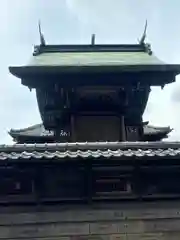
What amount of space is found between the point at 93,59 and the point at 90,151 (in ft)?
16.6

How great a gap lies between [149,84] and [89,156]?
174 inches

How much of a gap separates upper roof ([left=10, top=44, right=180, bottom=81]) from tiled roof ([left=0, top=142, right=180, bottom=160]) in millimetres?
2958

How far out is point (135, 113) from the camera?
1227cm

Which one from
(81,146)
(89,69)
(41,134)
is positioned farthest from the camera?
(41,134)

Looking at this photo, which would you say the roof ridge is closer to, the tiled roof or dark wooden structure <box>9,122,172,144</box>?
the tiled roof

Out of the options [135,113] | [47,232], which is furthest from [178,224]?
[135,113]

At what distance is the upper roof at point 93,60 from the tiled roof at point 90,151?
296cm

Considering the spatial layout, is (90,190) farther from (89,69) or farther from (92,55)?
(92,55)

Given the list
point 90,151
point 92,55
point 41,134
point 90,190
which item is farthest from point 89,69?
point 41,134

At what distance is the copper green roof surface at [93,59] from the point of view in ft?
38.4

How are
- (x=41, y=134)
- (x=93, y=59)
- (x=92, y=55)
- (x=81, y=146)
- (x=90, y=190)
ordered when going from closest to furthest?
(x=90, y=190)
(x=81, y=146)
(x=93, y=59)
(x=92, y=55)
(x=41, y=134)

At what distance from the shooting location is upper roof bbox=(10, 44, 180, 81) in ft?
36.3

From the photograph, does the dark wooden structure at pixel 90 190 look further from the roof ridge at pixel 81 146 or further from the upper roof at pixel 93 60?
the upper roof at pixel 93 60

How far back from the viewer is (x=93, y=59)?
1269cm
